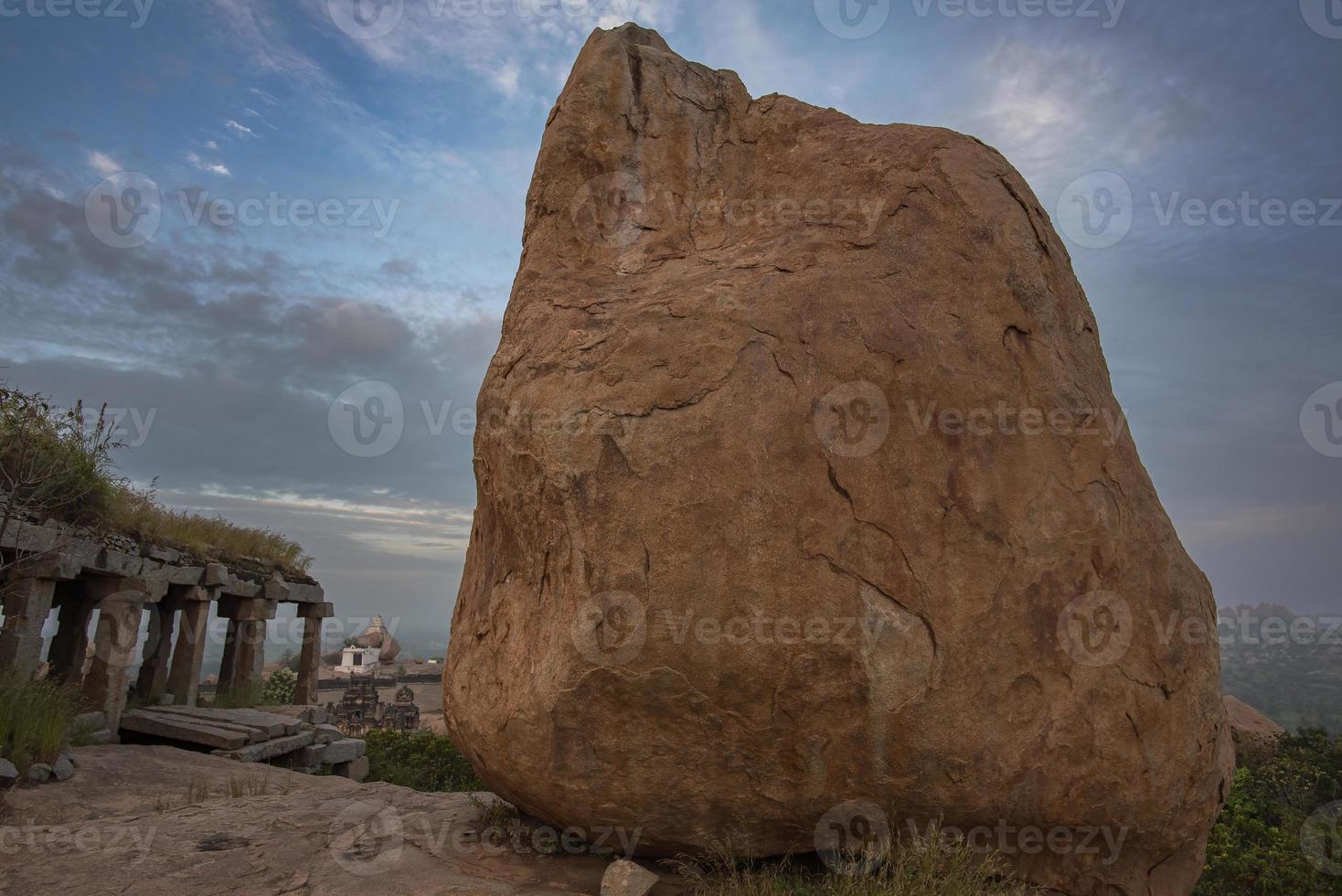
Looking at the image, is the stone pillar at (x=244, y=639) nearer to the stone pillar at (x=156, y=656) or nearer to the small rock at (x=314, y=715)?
the stone pillar at (x=156, y=656)

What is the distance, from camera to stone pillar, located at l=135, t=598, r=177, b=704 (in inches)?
590

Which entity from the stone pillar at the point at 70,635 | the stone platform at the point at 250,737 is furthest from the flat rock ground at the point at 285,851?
the stone pillar at the point at 70,635

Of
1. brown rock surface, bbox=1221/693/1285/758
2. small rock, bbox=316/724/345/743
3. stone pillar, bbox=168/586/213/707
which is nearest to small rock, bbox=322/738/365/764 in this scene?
small rock, bbox=316/724/345/743

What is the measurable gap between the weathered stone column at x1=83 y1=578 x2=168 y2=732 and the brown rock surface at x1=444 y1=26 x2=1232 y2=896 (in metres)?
9.70

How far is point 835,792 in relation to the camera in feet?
13.6

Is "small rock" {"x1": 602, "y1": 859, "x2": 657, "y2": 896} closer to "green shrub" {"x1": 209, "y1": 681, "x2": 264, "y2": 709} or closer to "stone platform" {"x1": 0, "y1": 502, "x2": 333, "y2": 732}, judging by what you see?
"stone platform" {"x1": 0, "y1": 502, "x2": 333, "y2": 732}

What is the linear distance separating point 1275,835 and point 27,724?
13.1 m

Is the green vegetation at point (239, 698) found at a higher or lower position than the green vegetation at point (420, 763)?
higher

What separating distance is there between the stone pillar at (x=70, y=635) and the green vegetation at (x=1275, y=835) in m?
15.7

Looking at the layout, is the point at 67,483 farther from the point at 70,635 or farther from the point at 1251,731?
the point at 1251,731

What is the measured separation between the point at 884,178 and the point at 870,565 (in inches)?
102

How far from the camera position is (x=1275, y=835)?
9.00 m

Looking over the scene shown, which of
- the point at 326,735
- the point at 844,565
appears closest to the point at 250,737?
the point at 326,735

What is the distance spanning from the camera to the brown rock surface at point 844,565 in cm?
405
